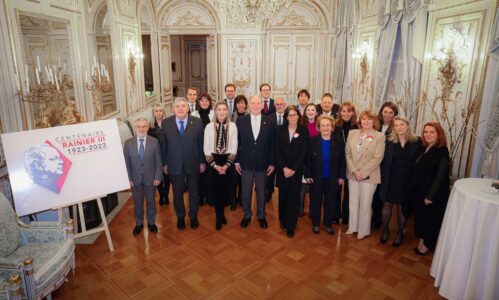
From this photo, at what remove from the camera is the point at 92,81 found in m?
5.19

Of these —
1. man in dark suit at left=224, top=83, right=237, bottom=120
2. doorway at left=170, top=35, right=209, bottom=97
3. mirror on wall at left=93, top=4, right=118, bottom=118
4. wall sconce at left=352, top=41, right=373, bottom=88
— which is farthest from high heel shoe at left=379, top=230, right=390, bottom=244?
doorway at left=170, top=35, right=209, bottom=97

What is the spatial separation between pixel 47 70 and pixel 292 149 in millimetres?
3010

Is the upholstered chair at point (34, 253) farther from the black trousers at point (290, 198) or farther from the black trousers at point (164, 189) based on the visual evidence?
the black trousers at point (290, 198)

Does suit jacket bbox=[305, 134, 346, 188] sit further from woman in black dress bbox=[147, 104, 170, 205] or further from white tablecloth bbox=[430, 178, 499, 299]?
woman in black dress bbox=[147, 104, 170, 205]

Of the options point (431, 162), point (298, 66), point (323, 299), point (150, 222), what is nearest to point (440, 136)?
point (431, 162)

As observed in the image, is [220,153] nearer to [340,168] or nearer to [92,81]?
[340,168]

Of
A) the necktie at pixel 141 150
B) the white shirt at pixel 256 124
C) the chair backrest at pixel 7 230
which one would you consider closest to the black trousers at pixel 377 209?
the white shirt at pixel 256 124

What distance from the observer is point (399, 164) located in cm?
374

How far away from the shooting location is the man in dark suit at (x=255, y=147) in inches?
159

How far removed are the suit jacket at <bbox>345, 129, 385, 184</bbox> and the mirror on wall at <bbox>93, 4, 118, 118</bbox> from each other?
12.4 feet

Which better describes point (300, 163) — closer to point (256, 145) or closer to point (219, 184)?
point (256, 145)

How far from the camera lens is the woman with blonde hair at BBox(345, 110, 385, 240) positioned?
378cm

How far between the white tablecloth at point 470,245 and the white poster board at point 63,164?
3195mm

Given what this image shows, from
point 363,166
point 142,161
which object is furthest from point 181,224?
point 363,166
